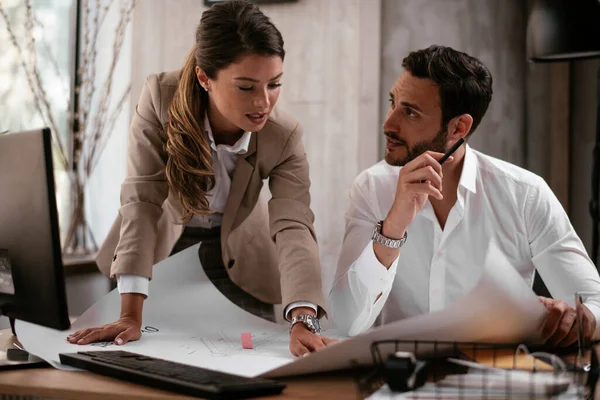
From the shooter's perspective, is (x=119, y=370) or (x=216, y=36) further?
(x=216, y=36)

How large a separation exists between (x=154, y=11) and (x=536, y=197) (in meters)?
2.12

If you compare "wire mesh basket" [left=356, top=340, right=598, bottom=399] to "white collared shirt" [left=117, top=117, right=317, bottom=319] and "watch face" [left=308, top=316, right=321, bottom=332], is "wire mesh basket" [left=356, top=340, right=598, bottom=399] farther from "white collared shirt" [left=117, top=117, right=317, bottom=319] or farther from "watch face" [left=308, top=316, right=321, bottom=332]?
"white collared shirt" [left=117, top=117, right=317, bottom=319]

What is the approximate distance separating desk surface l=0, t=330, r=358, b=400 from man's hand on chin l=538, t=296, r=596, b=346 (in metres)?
0.32

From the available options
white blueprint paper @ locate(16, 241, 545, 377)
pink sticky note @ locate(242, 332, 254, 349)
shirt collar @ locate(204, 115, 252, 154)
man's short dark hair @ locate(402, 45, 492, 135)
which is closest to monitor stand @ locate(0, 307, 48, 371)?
white blueprint paper @ locate(16, 241, 545, 377)

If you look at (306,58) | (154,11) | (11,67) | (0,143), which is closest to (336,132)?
(306,58)

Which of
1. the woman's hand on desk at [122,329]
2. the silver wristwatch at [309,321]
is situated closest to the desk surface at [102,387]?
the woman's hand on desk at [122,329]

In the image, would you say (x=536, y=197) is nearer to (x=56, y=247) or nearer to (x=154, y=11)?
(x=56, y=247)

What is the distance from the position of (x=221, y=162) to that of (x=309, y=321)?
0.48m

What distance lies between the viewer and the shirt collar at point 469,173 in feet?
5.24

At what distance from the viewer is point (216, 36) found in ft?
4.83

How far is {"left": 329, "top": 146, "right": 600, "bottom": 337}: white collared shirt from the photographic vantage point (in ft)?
4.91

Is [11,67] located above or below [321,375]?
above

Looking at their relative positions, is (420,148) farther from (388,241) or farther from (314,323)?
(314,323)

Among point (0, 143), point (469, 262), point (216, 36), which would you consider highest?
point (216, 36)
